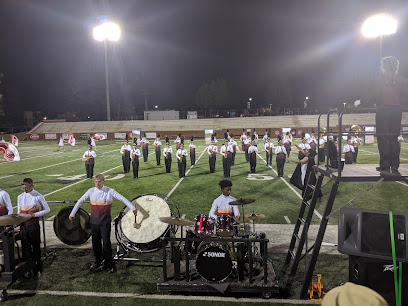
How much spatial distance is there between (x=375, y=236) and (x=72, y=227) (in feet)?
18.5

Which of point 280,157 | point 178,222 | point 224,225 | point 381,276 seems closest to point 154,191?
point 280,157

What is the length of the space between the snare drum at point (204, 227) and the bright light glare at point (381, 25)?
77.0ft

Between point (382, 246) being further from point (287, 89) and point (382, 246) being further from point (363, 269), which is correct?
point (287, 89)

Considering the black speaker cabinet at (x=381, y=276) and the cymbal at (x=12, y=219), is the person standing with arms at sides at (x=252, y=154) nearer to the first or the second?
the cymbal at (x=12, y=219)

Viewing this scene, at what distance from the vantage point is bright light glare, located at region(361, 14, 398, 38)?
74.9 ft

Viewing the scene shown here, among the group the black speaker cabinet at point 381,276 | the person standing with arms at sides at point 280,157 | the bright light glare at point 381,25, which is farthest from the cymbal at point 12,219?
the bright light glare at point 381,25

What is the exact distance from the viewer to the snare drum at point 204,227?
5328 millimetres

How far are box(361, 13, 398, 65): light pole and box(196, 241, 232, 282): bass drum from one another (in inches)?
931

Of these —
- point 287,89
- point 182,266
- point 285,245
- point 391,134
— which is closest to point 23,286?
point 182,266

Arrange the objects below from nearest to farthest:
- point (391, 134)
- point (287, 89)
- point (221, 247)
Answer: point (391, 134)
point (221, 247)
point (287, 89)

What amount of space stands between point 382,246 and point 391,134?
1564 millimetres

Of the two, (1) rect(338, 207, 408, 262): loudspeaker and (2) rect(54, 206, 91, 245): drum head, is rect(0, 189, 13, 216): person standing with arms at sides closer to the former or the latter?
(2) rect(54, 206, 91, 245): drum head

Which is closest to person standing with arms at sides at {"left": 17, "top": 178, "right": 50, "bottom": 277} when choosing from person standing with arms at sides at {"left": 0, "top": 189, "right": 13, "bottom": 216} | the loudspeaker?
person standing with arms at sides at {"left": 0, "top": 189, "right": 13, "bottom": 216}

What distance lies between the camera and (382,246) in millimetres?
3512
